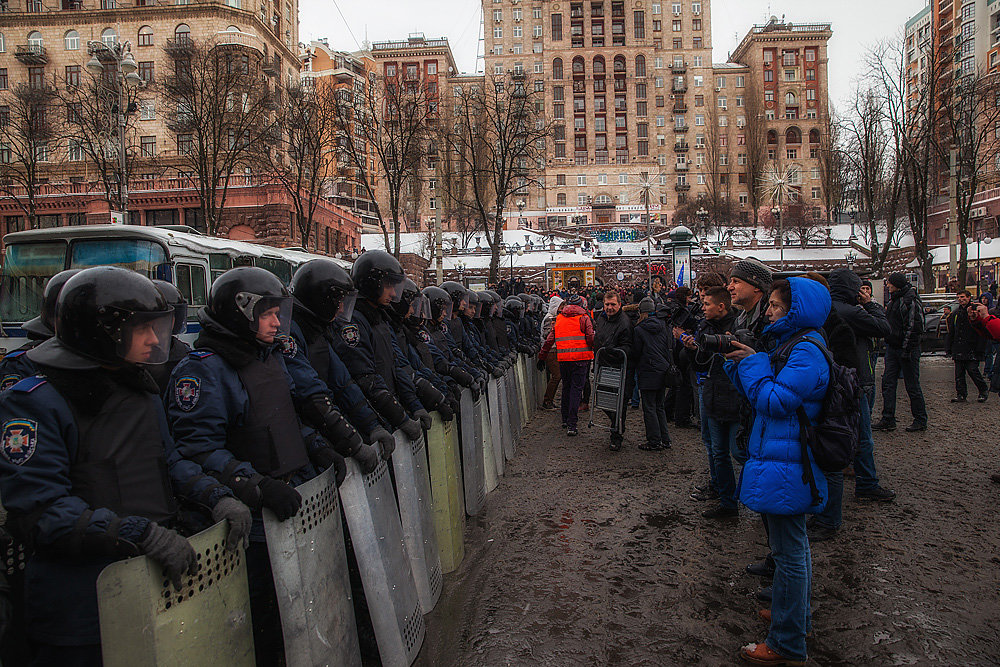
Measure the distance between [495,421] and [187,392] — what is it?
14.2ft

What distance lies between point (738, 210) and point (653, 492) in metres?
83.9

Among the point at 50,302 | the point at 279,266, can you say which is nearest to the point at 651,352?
the point at 50,302

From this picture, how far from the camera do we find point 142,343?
2277 mm

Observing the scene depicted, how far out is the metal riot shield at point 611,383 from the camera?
812 centimetres

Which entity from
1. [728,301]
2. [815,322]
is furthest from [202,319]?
[728,301]

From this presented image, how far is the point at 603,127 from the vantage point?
302ft

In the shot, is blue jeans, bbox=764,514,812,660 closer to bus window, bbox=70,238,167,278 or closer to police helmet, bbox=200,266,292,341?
police helmet, bbox=200,266,292,341

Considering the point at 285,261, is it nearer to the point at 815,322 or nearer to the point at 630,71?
the point at 815,322

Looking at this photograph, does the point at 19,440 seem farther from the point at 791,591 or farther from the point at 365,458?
the point at 791,591

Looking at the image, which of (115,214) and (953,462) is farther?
(115,214)

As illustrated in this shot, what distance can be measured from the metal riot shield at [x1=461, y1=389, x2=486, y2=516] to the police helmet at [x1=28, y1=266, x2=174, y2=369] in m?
3.19

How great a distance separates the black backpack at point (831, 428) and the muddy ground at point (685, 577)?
101 centimetres

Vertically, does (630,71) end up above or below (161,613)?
above

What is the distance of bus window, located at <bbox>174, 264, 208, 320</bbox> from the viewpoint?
12250mm
